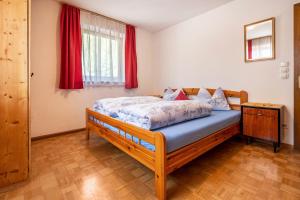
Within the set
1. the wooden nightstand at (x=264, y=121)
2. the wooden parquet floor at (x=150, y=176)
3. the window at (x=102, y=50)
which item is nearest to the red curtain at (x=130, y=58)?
the window at (x=102, y=50)

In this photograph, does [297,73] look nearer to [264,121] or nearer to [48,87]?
[264,121]

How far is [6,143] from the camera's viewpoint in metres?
1.57

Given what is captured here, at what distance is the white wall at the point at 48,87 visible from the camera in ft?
9.50

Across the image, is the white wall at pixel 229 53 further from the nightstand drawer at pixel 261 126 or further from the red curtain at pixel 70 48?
the red curtain at pixel 70 48

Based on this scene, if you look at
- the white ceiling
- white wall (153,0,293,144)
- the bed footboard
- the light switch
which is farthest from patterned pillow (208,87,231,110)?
the bed footboard

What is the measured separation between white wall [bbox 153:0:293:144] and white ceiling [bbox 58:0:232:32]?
10.9 inches

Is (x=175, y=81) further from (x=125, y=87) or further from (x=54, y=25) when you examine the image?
(x=54, y=25)

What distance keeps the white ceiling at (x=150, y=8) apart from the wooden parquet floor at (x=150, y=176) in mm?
2879

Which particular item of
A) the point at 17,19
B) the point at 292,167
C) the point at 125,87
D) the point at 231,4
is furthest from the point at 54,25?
the point at 292,167

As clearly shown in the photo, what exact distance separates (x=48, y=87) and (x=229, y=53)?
3.79m

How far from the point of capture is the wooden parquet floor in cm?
142

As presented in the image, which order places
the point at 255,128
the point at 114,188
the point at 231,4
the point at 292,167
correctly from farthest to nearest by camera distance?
1. the point at 231,4
2. the point at 255,128
3. the point at 292,167
4. the point at 114,188

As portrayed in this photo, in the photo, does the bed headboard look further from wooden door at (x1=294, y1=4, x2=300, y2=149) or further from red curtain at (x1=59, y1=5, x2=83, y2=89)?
red curtain at (x1=59, y1=5, x2=83, y2=89)

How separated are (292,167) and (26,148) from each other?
3200 mm
